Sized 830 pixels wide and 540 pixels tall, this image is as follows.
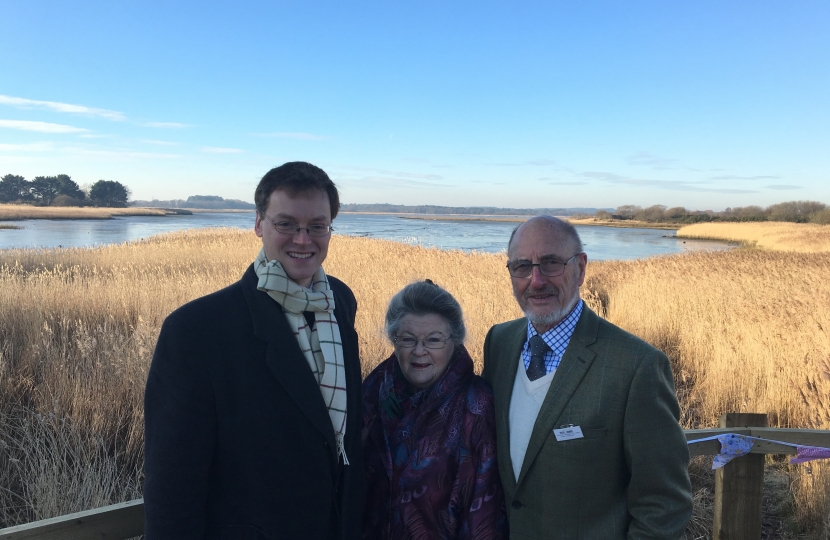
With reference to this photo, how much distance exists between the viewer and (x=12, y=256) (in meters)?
13.9

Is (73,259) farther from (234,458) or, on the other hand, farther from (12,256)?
(234,458)

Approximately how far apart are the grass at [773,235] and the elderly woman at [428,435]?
86.2ft

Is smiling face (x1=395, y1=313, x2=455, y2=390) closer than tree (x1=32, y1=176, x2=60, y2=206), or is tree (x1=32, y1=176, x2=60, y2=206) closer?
smiling face (x1=395, y1=313, x2=455, y2=390)

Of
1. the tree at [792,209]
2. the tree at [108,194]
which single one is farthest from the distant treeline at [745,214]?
the tree at [108,194]

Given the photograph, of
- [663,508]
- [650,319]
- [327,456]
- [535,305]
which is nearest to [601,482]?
[663,508]

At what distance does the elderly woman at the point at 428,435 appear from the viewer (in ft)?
6.32

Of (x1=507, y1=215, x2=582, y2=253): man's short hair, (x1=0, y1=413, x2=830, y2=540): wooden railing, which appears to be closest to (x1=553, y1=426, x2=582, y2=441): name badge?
(x1=507, y1=215, x2=582, y2=253): man's short hair

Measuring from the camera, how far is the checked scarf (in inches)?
68.9

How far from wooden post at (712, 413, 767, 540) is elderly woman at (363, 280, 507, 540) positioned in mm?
1600

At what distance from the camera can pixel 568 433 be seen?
180 centimetres

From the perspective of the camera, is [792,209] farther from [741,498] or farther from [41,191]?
[41,191]

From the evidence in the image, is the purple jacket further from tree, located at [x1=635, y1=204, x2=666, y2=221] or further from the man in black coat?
tree, located at [x1=635, y1=204, x2=666, y2=221]

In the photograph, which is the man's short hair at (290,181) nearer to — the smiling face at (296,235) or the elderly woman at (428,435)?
the smiling face at (296,235)

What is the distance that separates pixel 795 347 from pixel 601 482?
5.64 metres
